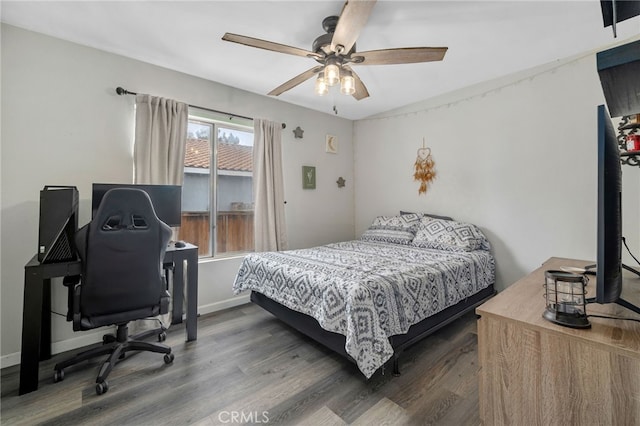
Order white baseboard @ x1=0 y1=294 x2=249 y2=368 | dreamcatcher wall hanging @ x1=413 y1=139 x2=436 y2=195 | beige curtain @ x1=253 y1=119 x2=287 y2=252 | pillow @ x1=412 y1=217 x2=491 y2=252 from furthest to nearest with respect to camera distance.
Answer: dreamcatcher wall hanging @ x1=413 y1=139 x2=436 y2=195 → beige curtain @ x1=253 y1=119 x2=287 y2=252 → pillow @ x1=412 y1=217 x2=491 y2=252 → white baseboard @ x1=0 y1=294 x2=249 y2=368

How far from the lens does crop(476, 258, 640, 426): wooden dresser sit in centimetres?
74

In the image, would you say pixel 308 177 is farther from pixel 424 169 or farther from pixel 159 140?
pixel 159 140

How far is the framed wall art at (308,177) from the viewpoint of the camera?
3.80 metres

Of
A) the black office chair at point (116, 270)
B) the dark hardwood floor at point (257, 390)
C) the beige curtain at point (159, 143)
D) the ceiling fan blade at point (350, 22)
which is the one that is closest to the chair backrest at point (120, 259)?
the black office chair at point (116, 270)

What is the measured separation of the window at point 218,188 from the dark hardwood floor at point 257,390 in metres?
1.18

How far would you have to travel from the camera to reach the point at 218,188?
3174mm

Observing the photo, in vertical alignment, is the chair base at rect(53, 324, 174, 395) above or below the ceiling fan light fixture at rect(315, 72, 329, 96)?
below

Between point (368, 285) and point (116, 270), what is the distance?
63.7 inches

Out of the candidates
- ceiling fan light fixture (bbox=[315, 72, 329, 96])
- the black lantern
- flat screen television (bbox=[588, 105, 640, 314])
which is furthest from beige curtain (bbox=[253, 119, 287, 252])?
flat screen television (bbox=[588, 105, 640, 314])

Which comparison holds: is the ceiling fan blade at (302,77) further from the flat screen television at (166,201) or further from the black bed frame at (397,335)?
the black bed frame at (397,335)

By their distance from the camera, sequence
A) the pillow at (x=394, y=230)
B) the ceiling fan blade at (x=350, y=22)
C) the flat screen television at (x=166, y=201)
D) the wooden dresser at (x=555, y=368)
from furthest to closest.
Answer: the pillow at (x=394, y=230), the flat screen television at (x=166, y=201), the ceiling fan blade at (x=350, y=22), the wooden dresser at (x=555, y=368)

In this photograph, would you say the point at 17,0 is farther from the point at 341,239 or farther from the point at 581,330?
the point at 341,239

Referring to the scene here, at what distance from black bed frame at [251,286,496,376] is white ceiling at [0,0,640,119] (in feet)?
7.32

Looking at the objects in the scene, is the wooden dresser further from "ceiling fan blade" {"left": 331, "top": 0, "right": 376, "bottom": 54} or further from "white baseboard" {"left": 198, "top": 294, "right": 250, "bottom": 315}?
"white baseboard" {"left": 198, "top": 294, "right": 250, "bottom": 315}
